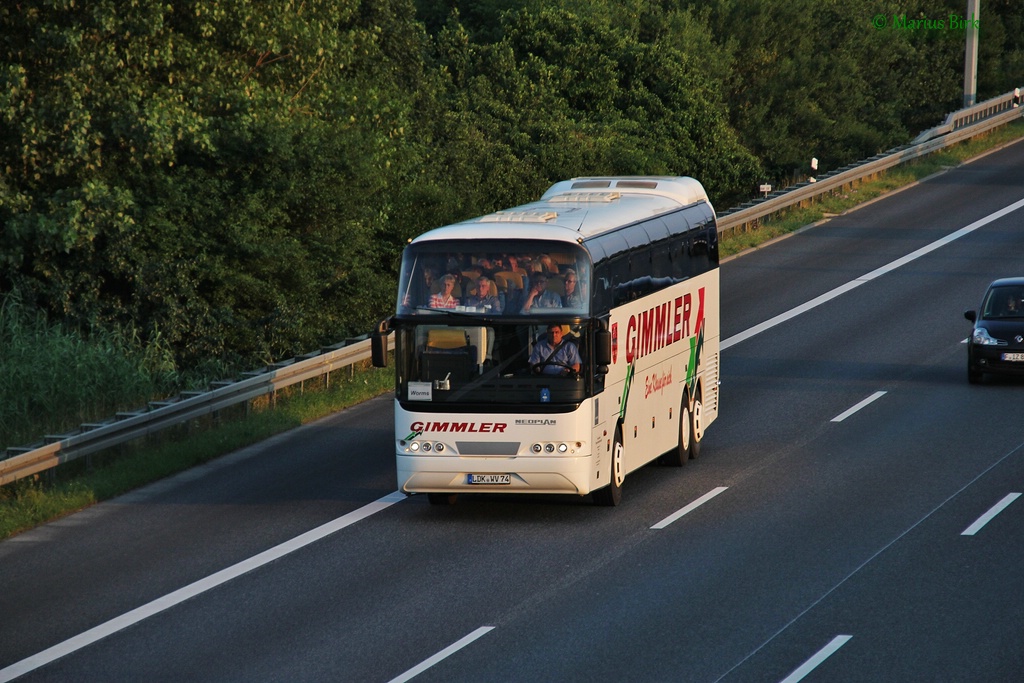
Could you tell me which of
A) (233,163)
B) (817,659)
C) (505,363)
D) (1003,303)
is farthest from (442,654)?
(233,163)

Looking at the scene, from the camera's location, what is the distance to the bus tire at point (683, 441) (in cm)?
1980

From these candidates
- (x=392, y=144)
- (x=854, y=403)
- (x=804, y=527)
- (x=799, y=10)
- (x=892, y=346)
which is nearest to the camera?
(x=804, y=527)

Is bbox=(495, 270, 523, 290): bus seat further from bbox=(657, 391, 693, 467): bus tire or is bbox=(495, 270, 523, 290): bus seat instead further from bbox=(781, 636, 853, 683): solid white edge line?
bbox=(781, 636, 853, 683): solid white edge line

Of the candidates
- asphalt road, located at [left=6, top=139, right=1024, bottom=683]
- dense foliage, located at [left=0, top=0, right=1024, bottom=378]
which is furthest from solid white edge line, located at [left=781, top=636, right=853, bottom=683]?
dense foliage, located at [left=0, top=0, right=1024, bottom=378]

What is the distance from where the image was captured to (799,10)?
61.8 meters

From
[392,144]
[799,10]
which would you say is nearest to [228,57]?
[392,144]

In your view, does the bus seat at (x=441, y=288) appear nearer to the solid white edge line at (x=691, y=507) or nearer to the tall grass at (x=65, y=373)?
the solid white edge line at (x=691, y=507)

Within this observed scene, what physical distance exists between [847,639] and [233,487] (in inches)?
349

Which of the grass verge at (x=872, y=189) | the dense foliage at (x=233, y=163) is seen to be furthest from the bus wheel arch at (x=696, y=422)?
the grass verge at (x=872, y=189)

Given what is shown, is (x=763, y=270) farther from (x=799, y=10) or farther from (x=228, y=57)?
(x=799, y=10)

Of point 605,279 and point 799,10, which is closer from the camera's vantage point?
point 605,279

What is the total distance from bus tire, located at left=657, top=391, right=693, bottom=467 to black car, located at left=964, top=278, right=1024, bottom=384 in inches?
246

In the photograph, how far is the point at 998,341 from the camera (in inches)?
944

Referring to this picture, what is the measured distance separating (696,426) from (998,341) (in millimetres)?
6256
